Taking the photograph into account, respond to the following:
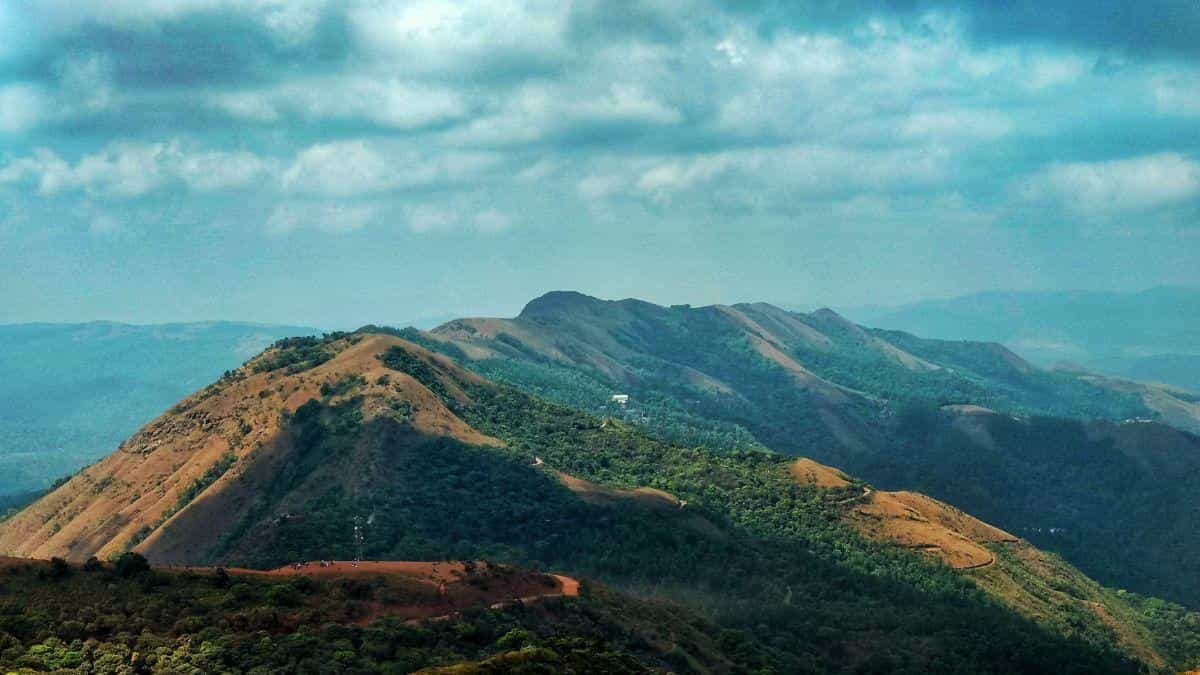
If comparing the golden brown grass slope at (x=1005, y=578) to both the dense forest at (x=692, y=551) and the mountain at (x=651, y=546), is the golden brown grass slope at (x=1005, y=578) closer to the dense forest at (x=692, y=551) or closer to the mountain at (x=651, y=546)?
the mountain at (x=651, y=546)

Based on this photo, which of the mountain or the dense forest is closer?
the dense forest

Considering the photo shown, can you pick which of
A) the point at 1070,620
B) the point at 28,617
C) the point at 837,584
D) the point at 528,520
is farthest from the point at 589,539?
the point at 28,617

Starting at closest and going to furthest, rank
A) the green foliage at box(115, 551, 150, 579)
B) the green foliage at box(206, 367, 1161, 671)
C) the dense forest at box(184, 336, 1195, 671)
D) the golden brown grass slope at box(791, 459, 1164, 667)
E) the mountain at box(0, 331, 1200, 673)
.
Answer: the green foliage at box(115, 551, 150, 579) → the green foliage at box(206, 367, 1161, 671) → the dense forest at box(184, 336, 1195, 671) → the mountain at box(0, 331, 1200, 673) → the golden brown grass slope at box(791, 459, 1164, 667)

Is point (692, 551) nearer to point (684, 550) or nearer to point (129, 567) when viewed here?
point (684, 550)

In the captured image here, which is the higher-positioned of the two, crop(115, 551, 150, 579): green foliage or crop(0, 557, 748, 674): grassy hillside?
crop(115, 551, 150, 579): green foliage

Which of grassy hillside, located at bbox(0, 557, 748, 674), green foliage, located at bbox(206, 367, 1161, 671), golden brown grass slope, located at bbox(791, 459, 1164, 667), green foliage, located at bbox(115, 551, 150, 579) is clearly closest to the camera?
grassy hillside, located at bbox(0, 557, 748, 674)

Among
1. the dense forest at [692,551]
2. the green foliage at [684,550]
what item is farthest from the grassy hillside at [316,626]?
the dense forest at [692,551]

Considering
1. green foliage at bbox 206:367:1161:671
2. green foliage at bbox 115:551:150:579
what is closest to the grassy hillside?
green foliage at bbox 115:551:150:579

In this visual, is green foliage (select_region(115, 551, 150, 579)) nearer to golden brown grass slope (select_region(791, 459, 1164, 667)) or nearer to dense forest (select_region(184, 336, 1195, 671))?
dense forest (select_region(184, 336, 1195, 671))

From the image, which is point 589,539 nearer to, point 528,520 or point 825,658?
point 528,520

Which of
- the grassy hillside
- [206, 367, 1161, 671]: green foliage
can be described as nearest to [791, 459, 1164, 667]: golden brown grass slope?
[206, 367, 1161, 671]: green foliage

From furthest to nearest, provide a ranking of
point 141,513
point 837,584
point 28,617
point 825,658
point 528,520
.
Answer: point 141,513 → point 528,520 → point 837,584 → point 825,658 → point 28,617
